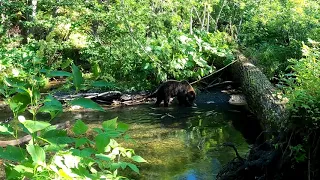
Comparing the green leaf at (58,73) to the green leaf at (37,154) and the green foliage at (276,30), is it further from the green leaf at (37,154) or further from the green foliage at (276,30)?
the green foliage at (276,30)

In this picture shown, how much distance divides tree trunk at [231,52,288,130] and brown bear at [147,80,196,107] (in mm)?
1426

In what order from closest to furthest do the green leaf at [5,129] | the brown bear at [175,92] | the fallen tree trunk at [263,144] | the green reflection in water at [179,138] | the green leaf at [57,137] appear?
the green leaf at [5,129] → the green leaf at [57,137] → the fallen tree trunk at [263,144] → the green reflection in water at [179,138] → the brown bear at [175,92]

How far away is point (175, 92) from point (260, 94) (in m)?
3.06

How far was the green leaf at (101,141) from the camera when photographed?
150 cm

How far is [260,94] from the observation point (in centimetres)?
763

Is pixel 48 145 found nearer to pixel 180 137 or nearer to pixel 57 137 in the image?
pixel 57 137

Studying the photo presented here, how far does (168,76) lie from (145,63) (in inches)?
30.2

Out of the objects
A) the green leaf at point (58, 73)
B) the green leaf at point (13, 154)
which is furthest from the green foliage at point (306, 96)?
the green leaf at point (13, 154)


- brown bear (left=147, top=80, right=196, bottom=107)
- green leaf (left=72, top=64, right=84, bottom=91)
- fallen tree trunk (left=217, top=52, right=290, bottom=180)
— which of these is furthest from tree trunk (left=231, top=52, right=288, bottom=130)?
green leaf (left=72, top=64, right=84, bottom=91)

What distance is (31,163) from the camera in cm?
147

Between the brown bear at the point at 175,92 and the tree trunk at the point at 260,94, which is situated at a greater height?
the tree trunk at the point at 260,94

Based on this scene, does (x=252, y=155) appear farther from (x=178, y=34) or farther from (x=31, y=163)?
(x=178, y=34)

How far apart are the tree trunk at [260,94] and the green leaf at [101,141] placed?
3.17 meters

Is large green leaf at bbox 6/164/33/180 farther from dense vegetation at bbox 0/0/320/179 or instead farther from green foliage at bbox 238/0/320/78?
green foliage at bbox 238/0/320/78
